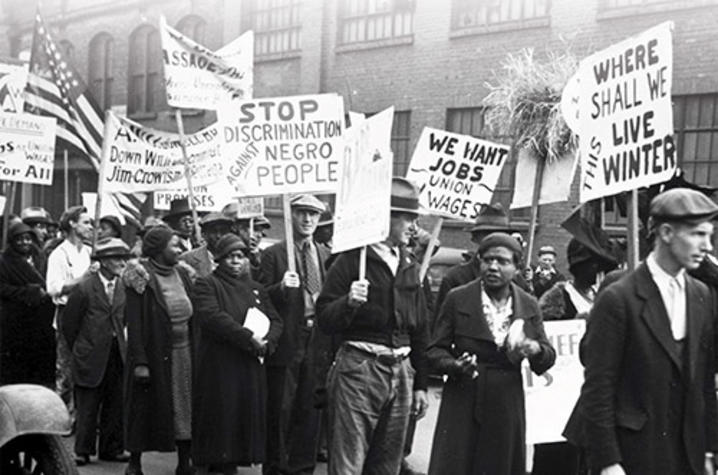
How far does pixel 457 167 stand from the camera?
27.9ft

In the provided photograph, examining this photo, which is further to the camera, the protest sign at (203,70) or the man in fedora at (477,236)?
the protest sign at (203,70)

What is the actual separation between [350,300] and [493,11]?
551 inches

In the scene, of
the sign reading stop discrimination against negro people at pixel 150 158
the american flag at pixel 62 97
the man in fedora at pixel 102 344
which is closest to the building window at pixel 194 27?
the american flag at pixel 62 97

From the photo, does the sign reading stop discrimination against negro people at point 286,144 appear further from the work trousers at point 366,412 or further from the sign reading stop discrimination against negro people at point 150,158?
the sign reading stop discrimination against negro people at point 150,158

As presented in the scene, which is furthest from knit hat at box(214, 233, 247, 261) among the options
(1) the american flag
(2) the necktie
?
(1) the american flag

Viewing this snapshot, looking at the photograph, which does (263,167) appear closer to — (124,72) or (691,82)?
(691,82)

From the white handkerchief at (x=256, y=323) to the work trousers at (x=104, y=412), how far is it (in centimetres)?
181

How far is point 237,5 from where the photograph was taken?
24.7 metres

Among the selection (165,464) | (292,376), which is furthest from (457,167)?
(165,464)

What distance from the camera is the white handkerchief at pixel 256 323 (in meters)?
7.16

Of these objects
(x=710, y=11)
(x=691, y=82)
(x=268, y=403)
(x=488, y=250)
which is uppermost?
(x=710, y=11)

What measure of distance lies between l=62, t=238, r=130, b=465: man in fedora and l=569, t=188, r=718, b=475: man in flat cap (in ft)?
15.8

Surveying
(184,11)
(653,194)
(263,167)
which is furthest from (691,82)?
(184,11)

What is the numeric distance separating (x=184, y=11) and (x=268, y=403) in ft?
66.9
